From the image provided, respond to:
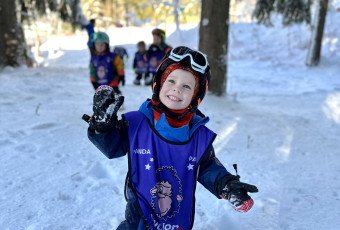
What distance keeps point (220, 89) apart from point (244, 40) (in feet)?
58.1

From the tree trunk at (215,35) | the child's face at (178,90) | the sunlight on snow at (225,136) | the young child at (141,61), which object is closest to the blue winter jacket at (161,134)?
the child's face at (178,90)

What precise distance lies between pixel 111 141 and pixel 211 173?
2.30 ft

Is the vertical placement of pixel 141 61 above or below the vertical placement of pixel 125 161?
above

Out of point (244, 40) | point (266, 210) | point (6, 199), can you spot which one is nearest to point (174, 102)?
point (266, 210)

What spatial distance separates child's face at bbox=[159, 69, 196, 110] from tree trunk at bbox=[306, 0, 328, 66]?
13.8m

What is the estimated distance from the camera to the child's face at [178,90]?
1871 mm

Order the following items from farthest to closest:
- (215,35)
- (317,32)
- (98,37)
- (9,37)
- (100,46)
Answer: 1. (317,32)
2. (9,37)
3. (215,35)
4. (100,46)
5. (98,37)

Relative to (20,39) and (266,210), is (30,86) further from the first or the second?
(266,210)

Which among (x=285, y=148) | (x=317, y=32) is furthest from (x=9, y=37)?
(x=317, y=32)

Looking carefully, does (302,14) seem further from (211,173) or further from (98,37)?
(211,173)

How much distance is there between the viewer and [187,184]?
192 cm

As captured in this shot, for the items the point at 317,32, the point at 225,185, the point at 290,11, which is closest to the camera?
the point at 225,185

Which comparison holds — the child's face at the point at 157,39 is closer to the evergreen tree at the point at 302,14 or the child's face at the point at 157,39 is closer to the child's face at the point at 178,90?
the evergreen tree at the point at 302,14

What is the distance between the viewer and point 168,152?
1854 millimetres
